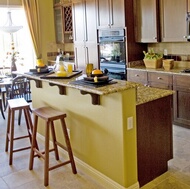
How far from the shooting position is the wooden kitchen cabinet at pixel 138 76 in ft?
15.8

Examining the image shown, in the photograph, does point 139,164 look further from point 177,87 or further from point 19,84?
point 19,84

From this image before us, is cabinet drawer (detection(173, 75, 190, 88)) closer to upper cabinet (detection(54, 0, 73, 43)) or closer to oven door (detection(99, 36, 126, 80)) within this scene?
oven door (detection(99, 36, 126, 80))

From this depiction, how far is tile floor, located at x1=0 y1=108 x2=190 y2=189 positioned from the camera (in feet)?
9.45

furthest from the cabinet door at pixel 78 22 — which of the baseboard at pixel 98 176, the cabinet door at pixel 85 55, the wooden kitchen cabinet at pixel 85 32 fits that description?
the baseboard at pixel 98 176

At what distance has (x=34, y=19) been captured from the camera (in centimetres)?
705

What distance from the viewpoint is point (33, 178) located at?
3086mm

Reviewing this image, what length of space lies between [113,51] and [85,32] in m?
0.92

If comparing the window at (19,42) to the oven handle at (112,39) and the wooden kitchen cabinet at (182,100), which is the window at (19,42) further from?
the wooden kitchen cabinet at (182,100)

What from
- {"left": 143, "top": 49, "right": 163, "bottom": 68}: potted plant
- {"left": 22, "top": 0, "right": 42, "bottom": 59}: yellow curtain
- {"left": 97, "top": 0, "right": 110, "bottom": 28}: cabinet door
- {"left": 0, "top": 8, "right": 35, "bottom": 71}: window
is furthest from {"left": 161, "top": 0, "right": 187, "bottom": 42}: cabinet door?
{"left": 0, "top": 8, "right": 35, "bottom": 71}: window

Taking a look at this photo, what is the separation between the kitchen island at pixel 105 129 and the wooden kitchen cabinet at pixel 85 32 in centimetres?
259

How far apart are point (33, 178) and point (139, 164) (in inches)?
46.6

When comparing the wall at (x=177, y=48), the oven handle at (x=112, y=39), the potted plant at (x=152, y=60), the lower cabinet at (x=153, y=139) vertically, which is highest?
the oven handle at (x=112, y=39)

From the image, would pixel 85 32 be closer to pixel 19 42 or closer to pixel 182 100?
pixel 19 42

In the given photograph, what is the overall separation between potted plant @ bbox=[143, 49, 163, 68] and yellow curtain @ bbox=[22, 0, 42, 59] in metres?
3.27
